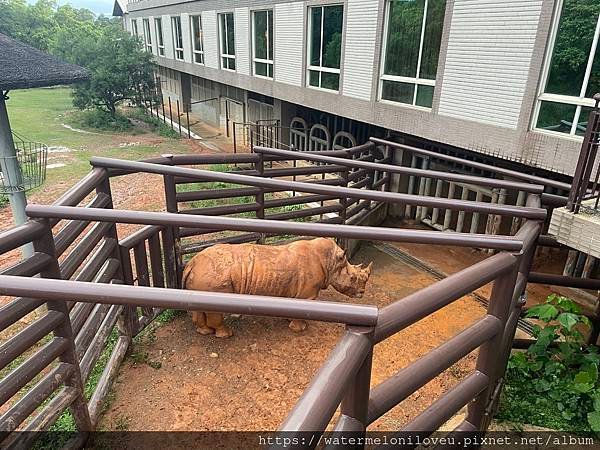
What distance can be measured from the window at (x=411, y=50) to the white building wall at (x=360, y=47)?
0.34 metres

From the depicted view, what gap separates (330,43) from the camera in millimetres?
10398

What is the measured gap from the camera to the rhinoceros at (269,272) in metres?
3.83

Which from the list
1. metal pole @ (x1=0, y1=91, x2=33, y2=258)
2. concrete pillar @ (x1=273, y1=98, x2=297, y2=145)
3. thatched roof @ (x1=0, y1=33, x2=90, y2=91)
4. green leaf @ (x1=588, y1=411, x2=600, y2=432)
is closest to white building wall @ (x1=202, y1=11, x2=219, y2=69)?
concrete pillar @ (x1=273, y1=98, x2=297, y2=145)

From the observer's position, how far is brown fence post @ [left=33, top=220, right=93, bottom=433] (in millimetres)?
2291

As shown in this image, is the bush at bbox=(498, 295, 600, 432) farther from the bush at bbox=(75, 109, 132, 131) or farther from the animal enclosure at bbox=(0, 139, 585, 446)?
the bush at bbox=(75, 109, 132, 131)

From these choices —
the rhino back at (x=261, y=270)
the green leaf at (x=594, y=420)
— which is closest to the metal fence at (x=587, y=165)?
the green leaf at (x=594, y=420)

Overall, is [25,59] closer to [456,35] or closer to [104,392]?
[104,392]

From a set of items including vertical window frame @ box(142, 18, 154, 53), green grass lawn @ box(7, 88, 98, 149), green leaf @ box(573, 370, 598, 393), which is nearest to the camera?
green leaf @ box(573, 370, 598, 393)

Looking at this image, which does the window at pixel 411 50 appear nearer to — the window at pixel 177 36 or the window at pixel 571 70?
the window at pixel 571 70

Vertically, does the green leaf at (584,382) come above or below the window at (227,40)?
below

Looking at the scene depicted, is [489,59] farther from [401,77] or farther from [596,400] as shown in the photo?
[596,400]

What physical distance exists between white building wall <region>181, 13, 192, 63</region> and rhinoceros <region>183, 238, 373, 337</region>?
1891cm

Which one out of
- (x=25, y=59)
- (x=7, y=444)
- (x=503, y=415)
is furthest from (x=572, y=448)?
(x=25, y=59)

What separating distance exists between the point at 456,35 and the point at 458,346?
6.71 metres
